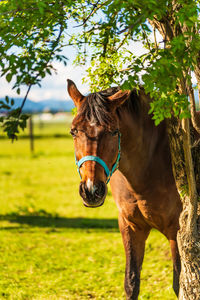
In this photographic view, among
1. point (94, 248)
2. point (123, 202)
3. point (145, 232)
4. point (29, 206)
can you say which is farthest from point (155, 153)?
point (29, 206)

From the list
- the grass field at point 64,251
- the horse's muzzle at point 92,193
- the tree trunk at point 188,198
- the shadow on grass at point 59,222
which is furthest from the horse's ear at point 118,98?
the shadow on grass at point 59,222

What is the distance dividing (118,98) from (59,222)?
17.2 feet

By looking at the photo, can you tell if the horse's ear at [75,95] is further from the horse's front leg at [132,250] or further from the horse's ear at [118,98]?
the horse's front leg at [132,250]

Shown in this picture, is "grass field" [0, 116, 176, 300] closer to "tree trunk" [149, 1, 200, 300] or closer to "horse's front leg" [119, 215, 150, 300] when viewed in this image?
Answer: "horse's front leg" [119, 215, 150, 300]


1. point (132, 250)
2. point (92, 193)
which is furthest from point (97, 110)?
point (132, 250)

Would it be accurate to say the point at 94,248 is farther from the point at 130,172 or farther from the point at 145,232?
the point at 130,172

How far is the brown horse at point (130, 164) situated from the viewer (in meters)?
2.66

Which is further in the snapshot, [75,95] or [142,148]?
[142,148]

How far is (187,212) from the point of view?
3.00 meters

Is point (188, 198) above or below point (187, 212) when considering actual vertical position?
above

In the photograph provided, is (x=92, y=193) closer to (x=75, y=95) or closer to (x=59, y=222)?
(x=75, y=95)

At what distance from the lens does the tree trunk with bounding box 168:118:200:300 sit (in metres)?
2.94

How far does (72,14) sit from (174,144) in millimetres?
1253

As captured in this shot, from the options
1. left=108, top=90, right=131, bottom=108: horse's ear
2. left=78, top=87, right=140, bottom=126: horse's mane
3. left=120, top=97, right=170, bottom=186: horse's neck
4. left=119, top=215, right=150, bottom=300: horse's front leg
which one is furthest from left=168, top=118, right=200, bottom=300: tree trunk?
left=119, top=215, right=150, bottom=300: horse's front leg
